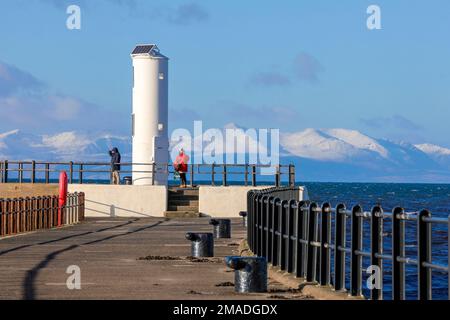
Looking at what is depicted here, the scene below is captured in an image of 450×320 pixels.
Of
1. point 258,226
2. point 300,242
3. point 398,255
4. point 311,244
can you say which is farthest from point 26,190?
point 398,255

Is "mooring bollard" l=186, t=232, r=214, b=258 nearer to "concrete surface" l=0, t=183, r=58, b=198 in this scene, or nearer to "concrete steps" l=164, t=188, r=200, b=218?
"concrete steps" l=164, t=188, r=200, b=218

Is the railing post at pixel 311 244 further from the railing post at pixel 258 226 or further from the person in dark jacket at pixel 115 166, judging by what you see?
the person in dark jacket at pixel 115 166

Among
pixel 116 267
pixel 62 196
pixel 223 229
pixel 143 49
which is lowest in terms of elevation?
pixel 116 267

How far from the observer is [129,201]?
52.7 meters

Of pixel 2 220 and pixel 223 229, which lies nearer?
pixel 223 229

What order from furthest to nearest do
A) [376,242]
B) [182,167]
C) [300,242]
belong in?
[182,167]
[300,242]
[376,242]

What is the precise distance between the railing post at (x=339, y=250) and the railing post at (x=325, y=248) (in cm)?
57

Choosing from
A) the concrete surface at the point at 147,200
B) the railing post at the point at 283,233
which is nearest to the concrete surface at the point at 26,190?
the concrete surface at the point at 147,200

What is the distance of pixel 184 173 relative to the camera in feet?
184

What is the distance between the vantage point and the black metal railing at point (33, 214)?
36.6 meters

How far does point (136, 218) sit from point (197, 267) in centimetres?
2762

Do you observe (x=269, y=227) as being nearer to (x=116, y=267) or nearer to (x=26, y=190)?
(x=116, y=267)

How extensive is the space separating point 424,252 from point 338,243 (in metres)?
3.40
